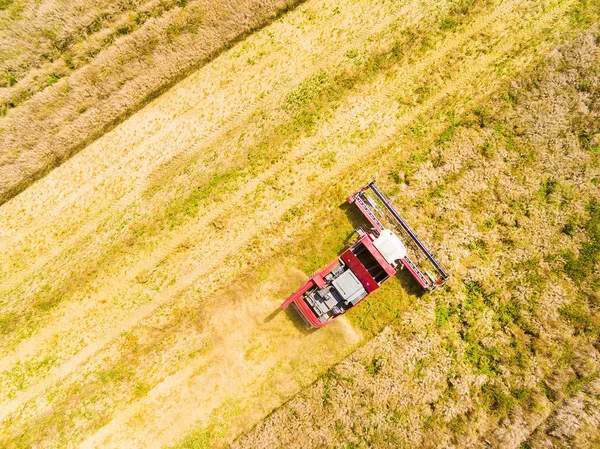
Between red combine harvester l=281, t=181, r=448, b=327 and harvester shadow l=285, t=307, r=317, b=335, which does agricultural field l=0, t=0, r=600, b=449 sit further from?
red combine harvester l=281, t=181, r=448, b=327

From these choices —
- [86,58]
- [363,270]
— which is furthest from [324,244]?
[86,58]

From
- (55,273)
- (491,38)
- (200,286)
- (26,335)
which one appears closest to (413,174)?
(491,38)

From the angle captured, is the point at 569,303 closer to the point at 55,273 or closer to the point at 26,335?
the point at 55,273

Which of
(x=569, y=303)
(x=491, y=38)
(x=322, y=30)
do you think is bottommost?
(x=569, y=303)

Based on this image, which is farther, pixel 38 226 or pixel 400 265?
pixel 38 226

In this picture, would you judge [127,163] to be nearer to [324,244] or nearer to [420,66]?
[324,244]
